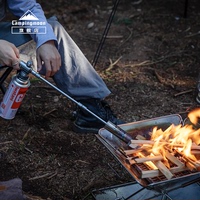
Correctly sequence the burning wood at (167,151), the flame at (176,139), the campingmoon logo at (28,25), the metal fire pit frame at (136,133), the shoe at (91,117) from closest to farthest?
the metal fire pit frame at (136,133)
the burning wood at (167,151)
the flame at (176,139)
the campingmoon logo at (28,25)
the shoe at (91,117)

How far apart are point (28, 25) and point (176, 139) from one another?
128 cm

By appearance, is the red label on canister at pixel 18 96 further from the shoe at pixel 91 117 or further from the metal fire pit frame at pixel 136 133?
the shoe at pixel 91 117

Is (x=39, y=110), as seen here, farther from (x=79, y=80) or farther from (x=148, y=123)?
(x=148, y=123)

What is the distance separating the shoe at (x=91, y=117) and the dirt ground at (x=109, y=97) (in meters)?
0.06

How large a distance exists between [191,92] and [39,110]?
4.70 feet

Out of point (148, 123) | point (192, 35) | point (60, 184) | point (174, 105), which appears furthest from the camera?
point (192, 35)

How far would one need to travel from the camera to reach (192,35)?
5156 millimetres

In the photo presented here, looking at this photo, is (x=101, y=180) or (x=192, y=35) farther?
(x=192, y=35)

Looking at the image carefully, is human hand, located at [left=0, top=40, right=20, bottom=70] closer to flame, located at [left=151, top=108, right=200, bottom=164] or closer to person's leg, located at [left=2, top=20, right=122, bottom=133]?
person's leg, located at [left=2, top=20, right=122, bottom=133]

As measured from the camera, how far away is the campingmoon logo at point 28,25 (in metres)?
2.95

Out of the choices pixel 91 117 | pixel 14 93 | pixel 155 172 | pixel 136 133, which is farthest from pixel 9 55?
pixel 155 172

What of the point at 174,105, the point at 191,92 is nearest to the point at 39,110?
the point at 174,105

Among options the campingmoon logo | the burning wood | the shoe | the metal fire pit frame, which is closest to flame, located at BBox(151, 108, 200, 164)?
the burning wood

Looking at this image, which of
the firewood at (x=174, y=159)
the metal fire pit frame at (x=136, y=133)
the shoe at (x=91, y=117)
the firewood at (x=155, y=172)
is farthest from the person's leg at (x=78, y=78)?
the firewood at (x=155, y=172)
